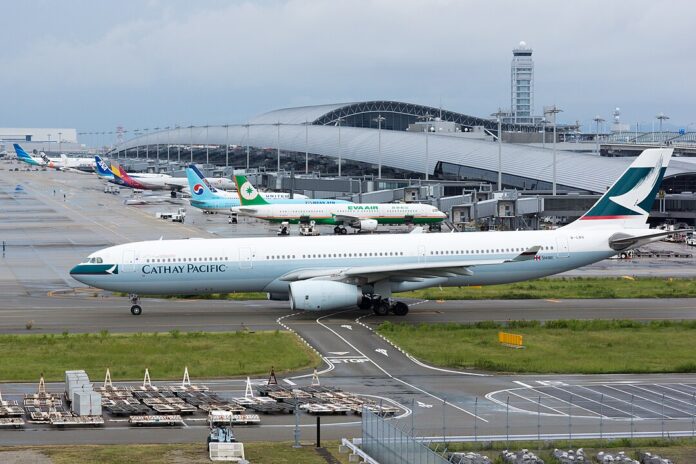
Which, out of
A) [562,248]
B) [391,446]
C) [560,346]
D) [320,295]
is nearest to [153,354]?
[320,295]

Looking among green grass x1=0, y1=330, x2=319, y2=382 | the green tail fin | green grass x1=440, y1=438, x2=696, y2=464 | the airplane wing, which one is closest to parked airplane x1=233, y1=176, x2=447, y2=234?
the green tail fin

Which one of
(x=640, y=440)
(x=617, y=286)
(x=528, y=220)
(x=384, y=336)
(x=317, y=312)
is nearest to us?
(x=640, y=440)

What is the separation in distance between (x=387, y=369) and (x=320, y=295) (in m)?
12.3

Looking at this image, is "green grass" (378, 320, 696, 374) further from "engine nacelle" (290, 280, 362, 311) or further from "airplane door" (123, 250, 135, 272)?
"airplane door" (123, 250, 135, 272)

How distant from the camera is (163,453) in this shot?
30703mm

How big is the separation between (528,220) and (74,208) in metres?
69.9

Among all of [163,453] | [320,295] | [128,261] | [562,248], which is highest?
[562,248]

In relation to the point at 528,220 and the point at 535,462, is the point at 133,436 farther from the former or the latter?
the point at 528,220

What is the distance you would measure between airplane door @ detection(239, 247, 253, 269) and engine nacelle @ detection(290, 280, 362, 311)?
3.06 meters

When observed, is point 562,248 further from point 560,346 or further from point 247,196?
point 247,196

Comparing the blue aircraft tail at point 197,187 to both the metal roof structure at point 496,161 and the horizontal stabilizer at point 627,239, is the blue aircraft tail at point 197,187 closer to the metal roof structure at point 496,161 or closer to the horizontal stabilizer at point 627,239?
the metal roof structure at point 496,161

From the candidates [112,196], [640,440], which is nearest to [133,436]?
[640,440]

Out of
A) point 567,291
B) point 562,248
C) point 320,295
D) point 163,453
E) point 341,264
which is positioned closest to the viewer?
point 163,453

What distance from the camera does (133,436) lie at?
33.1 m
